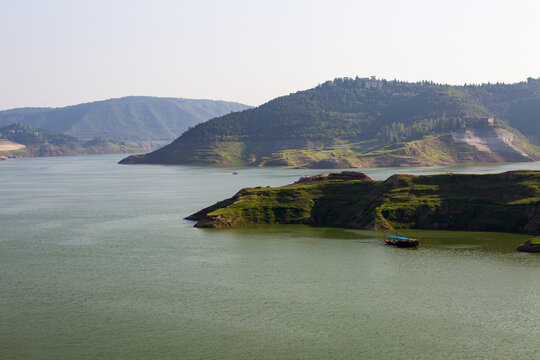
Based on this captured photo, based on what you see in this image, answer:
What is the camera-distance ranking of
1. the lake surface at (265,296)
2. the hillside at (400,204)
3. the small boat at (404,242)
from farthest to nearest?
the hillside at (400,204) → the small boat at (404,242) → the lake surface at (265,296)

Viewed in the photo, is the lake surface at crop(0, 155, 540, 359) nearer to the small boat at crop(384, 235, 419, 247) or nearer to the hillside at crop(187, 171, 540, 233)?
the small boat at crop(384, 235, 419, 247)

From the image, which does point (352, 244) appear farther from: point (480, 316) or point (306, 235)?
point (480, 316)

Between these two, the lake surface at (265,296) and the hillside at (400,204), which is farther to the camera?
the hillside at (400,204)

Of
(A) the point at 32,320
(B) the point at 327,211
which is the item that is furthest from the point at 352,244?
(A) the point at 32,320

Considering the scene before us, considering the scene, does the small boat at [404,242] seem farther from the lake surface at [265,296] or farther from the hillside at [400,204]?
the hillside at [400,204]

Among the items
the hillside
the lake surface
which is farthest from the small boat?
the hillside

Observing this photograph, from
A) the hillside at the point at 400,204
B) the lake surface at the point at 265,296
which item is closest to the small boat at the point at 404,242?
the lake surface at the point at 265,296

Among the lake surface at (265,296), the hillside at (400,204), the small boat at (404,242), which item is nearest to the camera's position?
the lake surface at (265,296)

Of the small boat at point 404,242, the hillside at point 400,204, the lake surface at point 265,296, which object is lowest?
the lake surface at point 265,296
